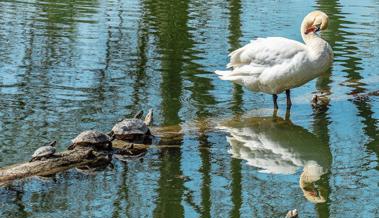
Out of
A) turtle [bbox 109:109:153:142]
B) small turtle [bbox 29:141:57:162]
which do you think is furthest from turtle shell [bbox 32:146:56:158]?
turtle [bbox 109:109:153:142]

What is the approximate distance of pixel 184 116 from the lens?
11.5 meters

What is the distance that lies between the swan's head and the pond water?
114 centimetres

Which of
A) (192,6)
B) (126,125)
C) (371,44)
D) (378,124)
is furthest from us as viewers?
(192,6)

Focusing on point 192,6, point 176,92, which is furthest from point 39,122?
point 192,6

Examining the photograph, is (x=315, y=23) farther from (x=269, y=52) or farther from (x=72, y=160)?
(x=72, y=160)

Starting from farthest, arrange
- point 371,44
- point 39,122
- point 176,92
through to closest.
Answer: point 371,44, point 176,92, point 39,122

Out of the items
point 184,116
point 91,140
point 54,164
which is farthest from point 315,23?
point 54,164

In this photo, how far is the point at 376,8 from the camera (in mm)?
22688

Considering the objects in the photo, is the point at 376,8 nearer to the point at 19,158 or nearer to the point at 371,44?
the point at 371,44

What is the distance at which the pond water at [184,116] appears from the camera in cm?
815

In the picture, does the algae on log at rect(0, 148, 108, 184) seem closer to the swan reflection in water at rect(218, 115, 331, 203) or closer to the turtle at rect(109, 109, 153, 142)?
the turtle at rect(109, 109, 153, 142)

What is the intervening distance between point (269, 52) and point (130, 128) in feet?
9.10

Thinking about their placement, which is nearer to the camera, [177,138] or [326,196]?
[326,196]

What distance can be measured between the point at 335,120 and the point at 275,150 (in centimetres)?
178
